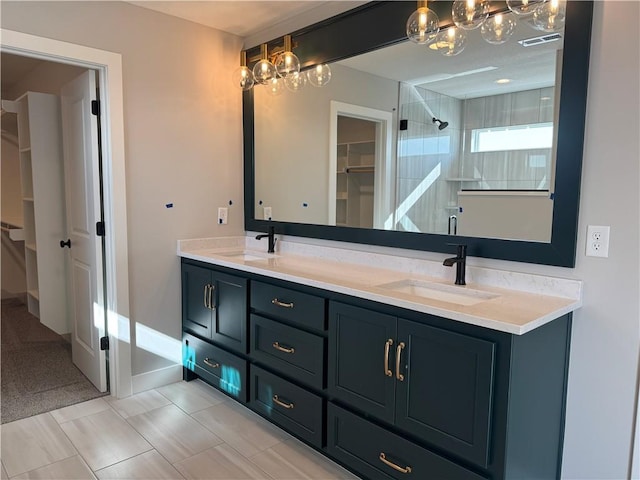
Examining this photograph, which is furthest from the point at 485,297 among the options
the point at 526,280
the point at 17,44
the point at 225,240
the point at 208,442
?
the point at 17,44

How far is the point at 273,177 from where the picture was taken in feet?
10.4

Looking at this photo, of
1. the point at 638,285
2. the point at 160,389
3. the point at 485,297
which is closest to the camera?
the point at 638,285

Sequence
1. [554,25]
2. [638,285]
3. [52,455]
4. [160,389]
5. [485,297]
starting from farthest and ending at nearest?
[160,389] < [52,455] < [485,297] < [554,25] < [638,285]

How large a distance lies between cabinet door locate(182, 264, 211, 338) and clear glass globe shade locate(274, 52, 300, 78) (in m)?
1.37

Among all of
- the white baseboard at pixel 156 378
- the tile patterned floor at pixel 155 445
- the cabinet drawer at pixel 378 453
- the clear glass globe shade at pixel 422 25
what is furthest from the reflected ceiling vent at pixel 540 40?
the white baseboard at pixel 156 378

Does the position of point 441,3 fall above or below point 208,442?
above

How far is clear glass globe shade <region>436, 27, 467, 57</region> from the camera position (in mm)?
2059

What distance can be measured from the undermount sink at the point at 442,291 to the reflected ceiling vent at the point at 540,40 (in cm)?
106

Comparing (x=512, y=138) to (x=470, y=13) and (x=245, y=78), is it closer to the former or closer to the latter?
(x=470, y=13)

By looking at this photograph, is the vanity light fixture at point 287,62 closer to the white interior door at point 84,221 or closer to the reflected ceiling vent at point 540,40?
the white interior door at point 84,221

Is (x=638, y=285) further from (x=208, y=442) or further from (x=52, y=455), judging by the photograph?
(x=52, y=455)

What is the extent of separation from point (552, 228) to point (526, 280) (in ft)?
0.80

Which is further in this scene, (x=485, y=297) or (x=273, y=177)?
(x=273, y=177)

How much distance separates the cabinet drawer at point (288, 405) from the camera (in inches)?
84.5
